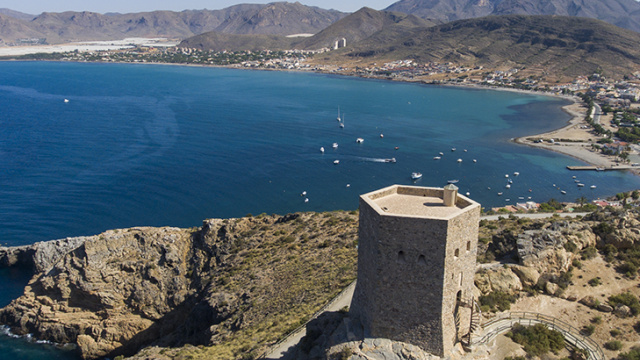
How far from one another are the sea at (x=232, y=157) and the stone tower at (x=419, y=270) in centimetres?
2962

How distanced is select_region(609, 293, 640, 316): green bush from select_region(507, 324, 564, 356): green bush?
4070mm

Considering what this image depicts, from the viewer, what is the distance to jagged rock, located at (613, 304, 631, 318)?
17616 millimetres

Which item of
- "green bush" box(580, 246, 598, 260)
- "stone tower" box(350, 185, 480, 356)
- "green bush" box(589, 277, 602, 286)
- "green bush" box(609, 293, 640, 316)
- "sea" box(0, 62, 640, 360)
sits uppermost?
"stone tower" box(350, 185, 480, 356)

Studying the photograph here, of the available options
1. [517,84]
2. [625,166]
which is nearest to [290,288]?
[625,166]

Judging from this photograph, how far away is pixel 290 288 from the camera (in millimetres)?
27719

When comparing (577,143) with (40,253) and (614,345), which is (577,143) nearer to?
(614,345)

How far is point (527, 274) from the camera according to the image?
63.7 feet

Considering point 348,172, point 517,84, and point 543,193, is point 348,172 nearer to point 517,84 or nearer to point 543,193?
point 543,193

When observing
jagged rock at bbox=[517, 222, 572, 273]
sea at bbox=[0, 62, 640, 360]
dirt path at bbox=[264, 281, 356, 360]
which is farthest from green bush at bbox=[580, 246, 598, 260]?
sea at bbox=[0, 62, 640, 360]

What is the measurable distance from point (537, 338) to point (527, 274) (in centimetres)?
413

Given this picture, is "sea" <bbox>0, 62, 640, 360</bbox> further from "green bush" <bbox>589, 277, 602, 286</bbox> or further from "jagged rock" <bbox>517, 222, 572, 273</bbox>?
"green bush" <bbox>589, 277, 602, 286</bbox>

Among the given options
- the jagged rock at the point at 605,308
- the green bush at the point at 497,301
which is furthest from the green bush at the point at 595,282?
the green bush at the point at 497,301

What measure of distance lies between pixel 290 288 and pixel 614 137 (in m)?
96.3

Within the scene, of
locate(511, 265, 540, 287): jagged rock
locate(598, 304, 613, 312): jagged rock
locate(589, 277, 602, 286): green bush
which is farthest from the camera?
locate(589, 277, 602, 286): green bush
